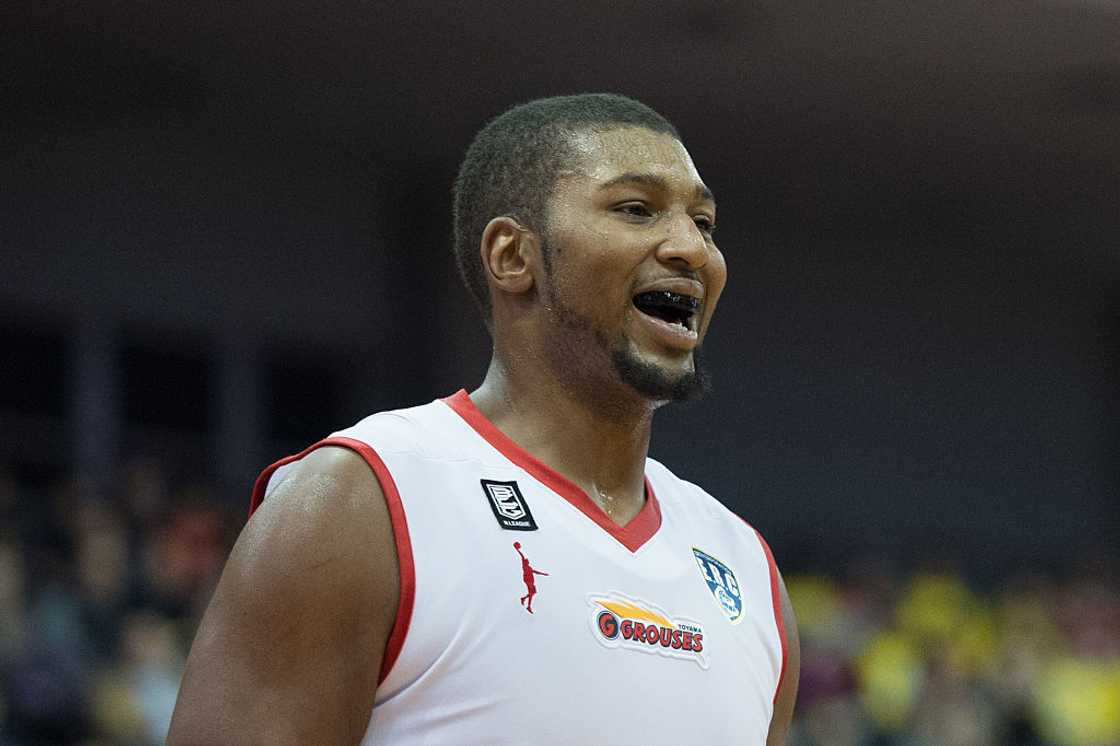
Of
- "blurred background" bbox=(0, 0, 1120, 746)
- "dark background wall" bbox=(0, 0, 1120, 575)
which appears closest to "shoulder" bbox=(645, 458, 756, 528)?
"blurred background" bbox=(0, 0, 1120, 746)

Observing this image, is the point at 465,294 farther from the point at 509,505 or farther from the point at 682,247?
the point at 509,505

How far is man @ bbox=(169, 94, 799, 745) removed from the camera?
2.23 m

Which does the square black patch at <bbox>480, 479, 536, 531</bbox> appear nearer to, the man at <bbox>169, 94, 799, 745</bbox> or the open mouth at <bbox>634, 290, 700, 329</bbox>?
the man at <bbox>169, 94, 799, 745</bbox>

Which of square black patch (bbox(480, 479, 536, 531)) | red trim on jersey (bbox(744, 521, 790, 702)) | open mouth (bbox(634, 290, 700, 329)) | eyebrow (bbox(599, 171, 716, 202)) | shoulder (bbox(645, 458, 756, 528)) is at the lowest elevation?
red trim on jersey (bbox(744, 521, 790, 702))

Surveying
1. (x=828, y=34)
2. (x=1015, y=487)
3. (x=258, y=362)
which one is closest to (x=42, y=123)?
(x=258, y=362)

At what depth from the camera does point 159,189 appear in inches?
416

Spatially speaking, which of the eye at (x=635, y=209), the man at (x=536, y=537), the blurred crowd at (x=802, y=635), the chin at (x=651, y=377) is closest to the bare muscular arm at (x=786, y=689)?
the man at (x=536, y=537)

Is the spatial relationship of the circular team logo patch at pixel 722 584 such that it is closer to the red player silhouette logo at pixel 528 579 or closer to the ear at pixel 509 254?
the red player silhouette logo at pixel 528 579

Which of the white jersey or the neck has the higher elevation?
the neck

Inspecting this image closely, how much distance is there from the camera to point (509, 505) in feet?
8.18

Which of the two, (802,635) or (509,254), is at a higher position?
(509,254)

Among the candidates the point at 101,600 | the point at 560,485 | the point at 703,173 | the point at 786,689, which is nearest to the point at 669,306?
the point at 560,485

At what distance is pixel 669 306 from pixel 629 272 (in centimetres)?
9

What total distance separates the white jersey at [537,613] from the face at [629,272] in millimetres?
201
